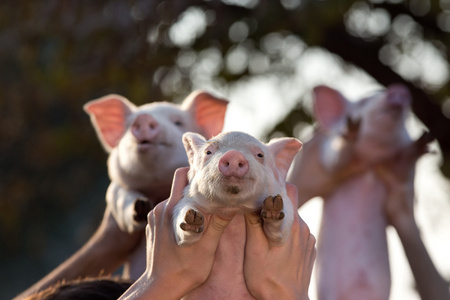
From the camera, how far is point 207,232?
211 cm

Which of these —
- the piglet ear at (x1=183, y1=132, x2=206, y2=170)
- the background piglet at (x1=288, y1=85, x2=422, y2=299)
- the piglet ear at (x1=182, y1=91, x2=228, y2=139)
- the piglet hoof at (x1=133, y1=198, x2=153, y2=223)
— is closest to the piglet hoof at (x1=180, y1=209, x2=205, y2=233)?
the piglet ear at (x1=183, y1=132, x2=206, y2=170)

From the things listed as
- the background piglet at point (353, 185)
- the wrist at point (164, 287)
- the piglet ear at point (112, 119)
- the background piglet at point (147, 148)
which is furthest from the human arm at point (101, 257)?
the wrist at point (164, 287)

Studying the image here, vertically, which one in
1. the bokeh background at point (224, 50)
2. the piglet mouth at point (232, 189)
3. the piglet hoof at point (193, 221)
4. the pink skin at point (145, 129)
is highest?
the piglet mouth at point (232, 189)

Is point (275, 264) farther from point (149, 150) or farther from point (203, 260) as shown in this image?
point (149, 150)

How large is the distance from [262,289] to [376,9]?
4386 mm

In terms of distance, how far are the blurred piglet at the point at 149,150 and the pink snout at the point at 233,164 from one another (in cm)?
78

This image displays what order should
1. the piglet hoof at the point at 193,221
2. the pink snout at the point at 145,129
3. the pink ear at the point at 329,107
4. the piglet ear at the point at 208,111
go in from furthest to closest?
the pink ear at the point at 329,107 < the piglet ear at the point at 208,111 < the pink snout at the point at 145,129 < the piglet hoof at the point at 193,221

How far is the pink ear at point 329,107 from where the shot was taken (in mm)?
3668

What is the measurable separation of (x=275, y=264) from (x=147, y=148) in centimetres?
90

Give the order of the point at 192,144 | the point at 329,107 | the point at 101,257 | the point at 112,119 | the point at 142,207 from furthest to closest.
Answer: the point at 329,107, the point at 112,119, the point at 101,257, the point at 142,207, the point at 192,144

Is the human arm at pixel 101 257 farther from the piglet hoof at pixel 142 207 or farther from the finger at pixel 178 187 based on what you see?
the finger at pixel 178 187

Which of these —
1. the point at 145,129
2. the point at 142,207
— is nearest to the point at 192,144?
the point at 142,207

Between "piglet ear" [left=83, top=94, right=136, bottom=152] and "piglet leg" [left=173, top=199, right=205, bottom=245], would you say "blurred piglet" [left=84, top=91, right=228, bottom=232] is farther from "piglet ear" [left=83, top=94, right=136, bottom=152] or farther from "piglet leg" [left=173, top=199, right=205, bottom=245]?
"piglet leg" [left=173, top=199, right=205, bottom=245]

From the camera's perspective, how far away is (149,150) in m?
2.97
